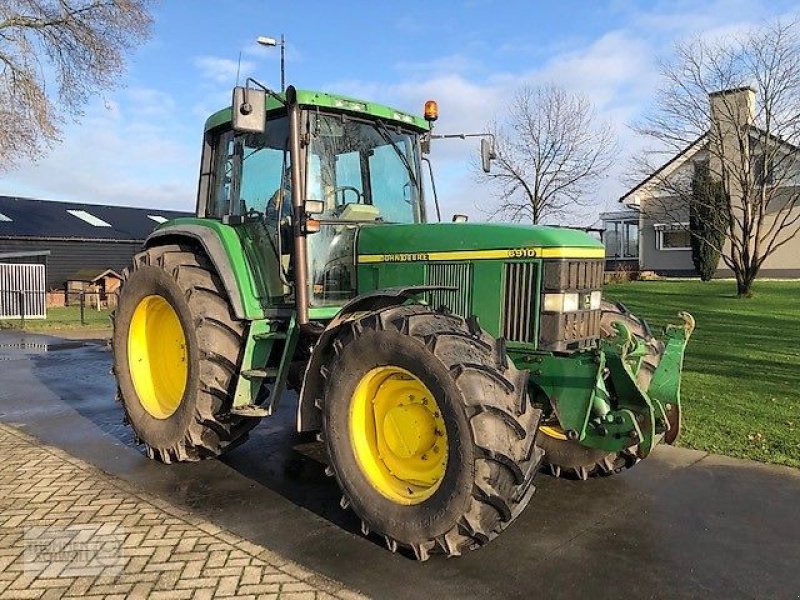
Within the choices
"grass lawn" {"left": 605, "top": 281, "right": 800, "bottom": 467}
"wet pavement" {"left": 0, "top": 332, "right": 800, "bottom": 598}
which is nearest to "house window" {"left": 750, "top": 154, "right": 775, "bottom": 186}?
"grass lawn" {"left": 605, "top": 281, "right": 800, "bottom": 467}

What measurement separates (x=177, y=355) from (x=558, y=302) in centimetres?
347

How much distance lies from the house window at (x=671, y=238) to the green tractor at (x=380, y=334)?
27754 mm

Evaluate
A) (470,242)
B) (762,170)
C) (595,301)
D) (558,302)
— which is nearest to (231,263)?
(470,242)

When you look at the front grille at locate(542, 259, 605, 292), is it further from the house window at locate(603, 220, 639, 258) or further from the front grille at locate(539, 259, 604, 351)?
the house window at locate(603, 220, 639, 258)

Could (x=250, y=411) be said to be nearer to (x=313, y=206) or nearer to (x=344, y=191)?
(x=313, y=206)

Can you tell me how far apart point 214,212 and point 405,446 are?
2887 millimetres

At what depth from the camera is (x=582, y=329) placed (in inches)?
175

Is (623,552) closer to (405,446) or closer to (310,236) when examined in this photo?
(405,446)

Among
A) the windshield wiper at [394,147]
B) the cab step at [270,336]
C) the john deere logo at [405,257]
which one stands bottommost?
the cab step at [270,336]

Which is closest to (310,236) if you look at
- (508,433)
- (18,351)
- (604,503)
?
(508,433)

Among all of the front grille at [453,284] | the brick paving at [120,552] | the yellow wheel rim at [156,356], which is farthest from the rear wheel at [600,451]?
the yellow wheel rim at [156,356]

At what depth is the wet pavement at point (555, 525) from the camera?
354 cm

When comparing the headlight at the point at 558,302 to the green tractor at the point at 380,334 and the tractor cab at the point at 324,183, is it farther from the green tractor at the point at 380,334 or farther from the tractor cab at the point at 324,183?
the tractor cab at the point at 324,183

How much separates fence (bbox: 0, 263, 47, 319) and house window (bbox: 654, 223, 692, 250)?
24.7m
